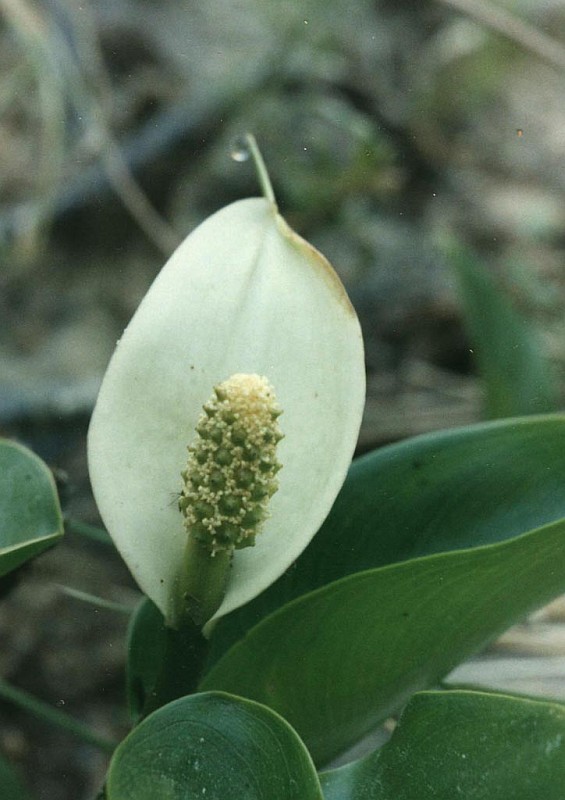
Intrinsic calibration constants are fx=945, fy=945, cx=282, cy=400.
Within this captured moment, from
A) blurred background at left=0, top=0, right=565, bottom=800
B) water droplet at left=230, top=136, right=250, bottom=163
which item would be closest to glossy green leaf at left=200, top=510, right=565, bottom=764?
water droplet at left=230, top=136, right=250, bottom=163

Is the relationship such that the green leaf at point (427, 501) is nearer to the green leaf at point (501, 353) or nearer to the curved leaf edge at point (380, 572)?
the curved leaf edge at point (380, 572)

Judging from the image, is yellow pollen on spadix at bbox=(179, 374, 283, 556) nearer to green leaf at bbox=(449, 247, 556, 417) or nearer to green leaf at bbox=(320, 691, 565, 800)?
green leaf at bbox=(320, 691, 565, 800)

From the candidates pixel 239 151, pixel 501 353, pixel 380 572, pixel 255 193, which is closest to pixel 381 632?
pixel 380 572

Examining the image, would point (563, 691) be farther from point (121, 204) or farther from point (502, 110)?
point (502, 110)

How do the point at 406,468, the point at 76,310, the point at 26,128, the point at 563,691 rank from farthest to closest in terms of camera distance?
the point at 26,128 → the point at 76,310 → the point at 563,691 → the point at 406,468

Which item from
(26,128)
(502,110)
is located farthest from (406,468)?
(502,110)
